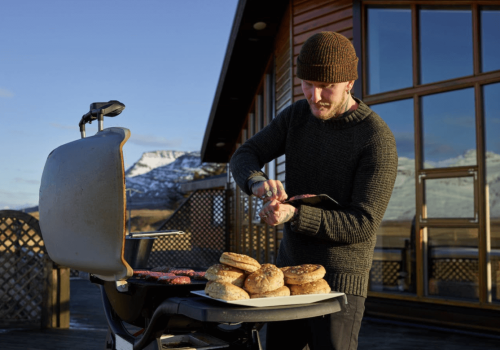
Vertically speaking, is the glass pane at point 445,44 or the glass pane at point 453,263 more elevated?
the glass pane at point 445,44

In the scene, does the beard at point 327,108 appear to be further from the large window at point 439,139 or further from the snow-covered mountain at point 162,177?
the snow-covered mountain at point 162,177

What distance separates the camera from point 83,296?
30.9 feet

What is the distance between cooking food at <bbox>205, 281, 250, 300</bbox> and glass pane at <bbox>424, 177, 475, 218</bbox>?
15.5 ft

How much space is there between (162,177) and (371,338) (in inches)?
2522

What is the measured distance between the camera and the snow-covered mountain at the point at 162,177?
36375 millimetres

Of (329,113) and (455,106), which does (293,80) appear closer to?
(455,106)

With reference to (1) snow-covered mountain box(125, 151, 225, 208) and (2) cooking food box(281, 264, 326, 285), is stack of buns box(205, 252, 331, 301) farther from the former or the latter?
(1) snow-covered mountain box(125, 151, 225, 208)

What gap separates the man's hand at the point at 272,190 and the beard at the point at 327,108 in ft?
1.04

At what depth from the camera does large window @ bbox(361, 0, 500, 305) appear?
227 inches

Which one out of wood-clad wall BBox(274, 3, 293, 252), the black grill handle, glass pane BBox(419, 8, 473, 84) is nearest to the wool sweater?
the black grill handle

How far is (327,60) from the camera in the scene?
78.0 inches

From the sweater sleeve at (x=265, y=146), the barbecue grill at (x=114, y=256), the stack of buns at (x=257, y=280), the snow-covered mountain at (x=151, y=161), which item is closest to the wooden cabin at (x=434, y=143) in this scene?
the barbecue grill at (x=114, y=256)

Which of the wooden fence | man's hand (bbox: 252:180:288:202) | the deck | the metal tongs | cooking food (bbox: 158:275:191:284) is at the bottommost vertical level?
the deck

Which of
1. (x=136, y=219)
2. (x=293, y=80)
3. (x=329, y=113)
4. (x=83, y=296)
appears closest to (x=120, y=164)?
(x=329, y=113)
